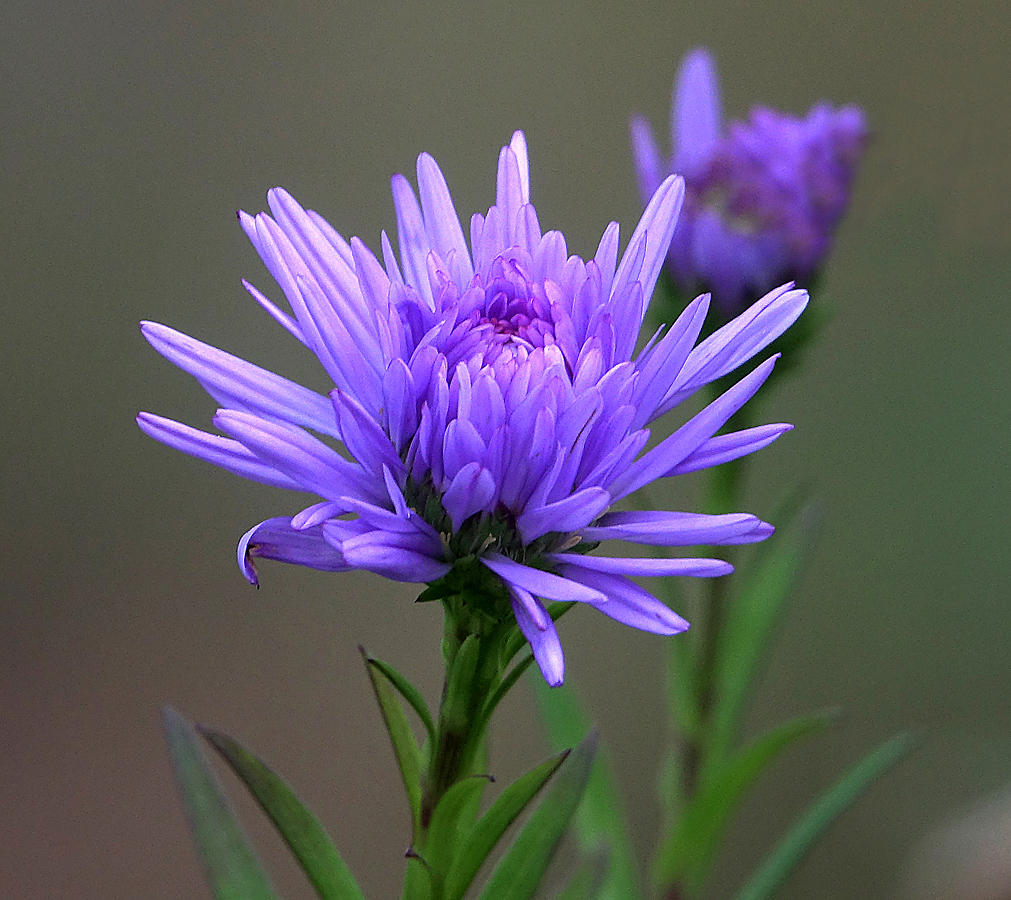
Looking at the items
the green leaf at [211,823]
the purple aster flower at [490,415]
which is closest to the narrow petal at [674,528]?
the purple aster flower at [490,415]

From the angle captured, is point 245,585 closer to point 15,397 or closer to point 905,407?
point 15,397

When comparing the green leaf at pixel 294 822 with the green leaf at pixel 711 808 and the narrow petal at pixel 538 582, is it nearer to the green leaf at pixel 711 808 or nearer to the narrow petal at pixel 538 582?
the narrow petal at pixel 538 582

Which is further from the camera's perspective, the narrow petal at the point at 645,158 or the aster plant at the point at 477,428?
the narrow petal at the point at 645,158

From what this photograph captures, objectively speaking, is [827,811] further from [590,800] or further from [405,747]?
[405,747]

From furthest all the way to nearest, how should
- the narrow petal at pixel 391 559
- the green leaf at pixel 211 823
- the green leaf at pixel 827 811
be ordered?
the green leaf at pixel 827 811
the green leaf at pixel 211 823
the narrow petal at pixel 391 559

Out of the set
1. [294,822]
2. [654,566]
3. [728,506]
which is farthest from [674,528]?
[728,506]

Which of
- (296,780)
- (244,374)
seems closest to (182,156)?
(296,780)

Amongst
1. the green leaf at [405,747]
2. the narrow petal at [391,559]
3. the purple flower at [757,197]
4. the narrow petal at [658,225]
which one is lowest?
the green leaf at [405,747]
